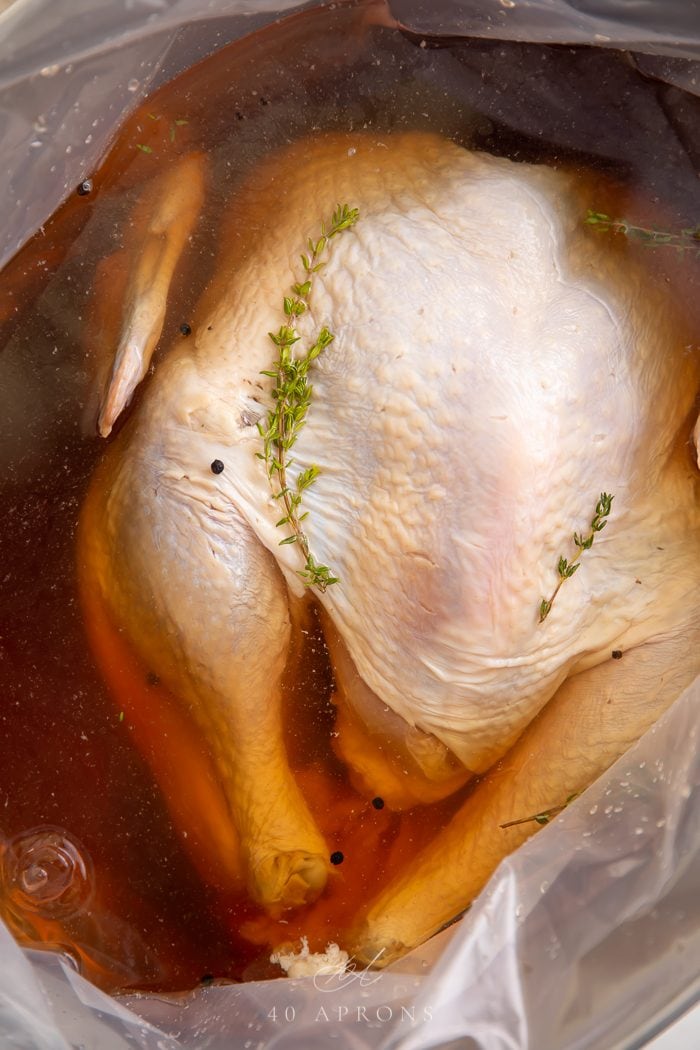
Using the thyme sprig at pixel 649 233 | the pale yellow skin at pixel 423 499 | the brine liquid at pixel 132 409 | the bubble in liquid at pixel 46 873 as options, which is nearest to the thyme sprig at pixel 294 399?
the pale yellow skin at pixel 423 499

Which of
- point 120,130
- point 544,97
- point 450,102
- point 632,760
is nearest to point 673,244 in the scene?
point 544,97

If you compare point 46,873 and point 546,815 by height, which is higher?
point 46,873

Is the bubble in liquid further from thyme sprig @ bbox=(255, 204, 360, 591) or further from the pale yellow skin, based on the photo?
thyme sprig @ bbox=(255, 204, 360, 591)

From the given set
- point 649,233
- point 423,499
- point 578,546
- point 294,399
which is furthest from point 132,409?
point 649,233

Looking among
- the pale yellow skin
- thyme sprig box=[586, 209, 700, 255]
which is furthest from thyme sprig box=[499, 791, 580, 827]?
thyme sprig box=[586, 209, 700, 255]

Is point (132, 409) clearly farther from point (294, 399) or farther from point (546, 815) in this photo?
point (546, 815)

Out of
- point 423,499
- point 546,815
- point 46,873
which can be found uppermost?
point 423,499

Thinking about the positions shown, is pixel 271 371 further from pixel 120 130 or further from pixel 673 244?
pixel 673 244
